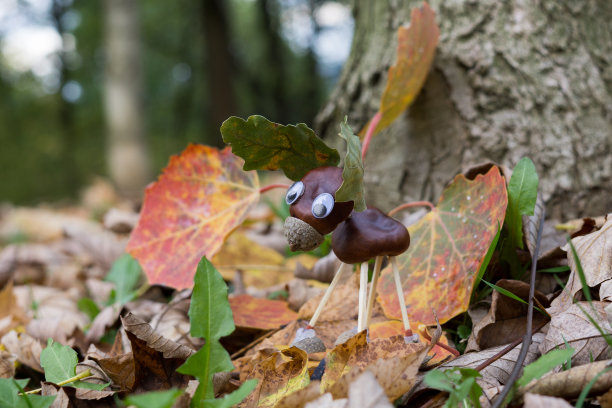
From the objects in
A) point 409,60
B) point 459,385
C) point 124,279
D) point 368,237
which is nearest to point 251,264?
point 124,279

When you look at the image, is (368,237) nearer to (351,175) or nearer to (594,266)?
(351,175)

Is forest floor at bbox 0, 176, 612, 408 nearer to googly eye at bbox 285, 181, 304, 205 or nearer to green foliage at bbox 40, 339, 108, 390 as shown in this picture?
green foliage at bbox 40, 339, 108, 390

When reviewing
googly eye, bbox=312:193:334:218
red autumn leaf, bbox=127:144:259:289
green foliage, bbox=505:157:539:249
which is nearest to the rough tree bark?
green foliage, bbox=505:157:539:249

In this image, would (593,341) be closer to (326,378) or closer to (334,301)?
(326,378)

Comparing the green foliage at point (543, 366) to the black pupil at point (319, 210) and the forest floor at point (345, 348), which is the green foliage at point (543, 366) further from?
the black pupil at point (319, 210)

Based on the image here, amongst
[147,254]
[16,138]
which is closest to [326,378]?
[147,254]
